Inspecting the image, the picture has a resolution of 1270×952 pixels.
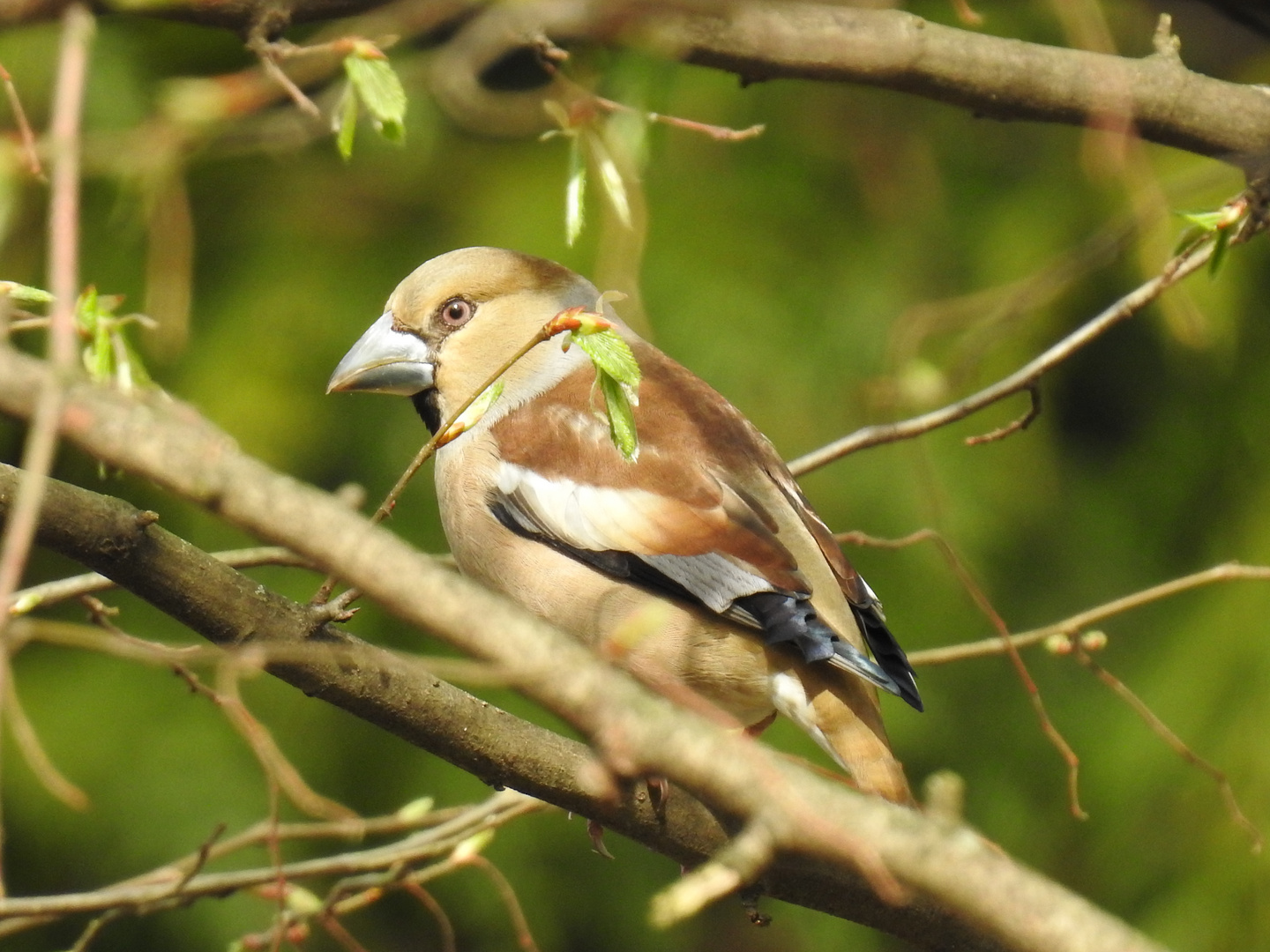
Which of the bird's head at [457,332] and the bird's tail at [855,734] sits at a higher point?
the bird's head at [457,332]

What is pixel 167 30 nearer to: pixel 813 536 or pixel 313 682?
pixel 813 536

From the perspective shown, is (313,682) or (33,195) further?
(33,195)

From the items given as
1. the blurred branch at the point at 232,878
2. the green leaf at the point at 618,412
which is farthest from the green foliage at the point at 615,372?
the blurred branch at the point at 232,878

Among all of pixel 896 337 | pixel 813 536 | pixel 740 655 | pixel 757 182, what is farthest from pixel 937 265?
pixel 740 655

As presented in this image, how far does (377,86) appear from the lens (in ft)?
6.40

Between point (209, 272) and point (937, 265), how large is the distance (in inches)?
117

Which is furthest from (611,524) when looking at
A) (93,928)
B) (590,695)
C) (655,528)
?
(590,695)

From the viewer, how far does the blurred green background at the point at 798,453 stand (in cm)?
527

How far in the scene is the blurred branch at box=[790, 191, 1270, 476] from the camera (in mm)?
2898

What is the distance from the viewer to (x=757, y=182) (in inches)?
241

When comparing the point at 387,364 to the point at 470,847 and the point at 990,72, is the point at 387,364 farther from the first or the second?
the point at 990,72

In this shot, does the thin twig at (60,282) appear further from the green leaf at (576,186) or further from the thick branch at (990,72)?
the thick branch at (990,72)

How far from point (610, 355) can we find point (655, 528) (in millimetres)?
1507

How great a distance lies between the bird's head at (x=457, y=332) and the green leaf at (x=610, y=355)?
2.02m
